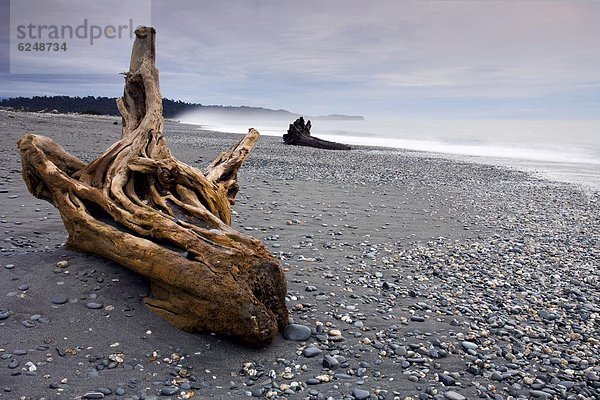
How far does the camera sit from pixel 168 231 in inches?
175

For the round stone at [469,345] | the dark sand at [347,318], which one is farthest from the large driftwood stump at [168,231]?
the round stone at [469,345]

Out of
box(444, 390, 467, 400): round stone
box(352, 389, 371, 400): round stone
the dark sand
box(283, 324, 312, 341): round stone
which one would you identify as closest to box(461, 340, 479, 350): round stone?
the dark sand

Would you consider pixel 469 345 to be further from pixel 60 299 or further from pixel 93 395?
pixel 60 299

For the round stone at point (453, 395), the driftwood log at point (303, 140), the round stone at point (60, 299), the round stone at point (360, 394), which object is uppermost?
the driftwood log at point (303, 140)

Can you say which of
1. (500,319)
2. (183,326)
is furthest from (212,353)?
(500,319)

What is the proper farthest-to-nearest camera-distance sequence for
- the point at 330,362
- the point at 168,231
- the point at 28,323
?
the point at 168,231
the point at 28,323
the point at 330,362

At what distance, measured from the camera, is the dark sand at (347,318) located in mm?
3773

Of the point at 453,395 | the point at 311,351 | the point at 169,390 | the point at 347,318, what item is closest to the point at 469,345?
the point at 453,395

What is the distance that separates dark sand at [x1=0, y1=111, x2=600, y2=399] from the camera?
12.4 ft

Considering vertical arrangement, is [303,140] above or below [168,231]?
above

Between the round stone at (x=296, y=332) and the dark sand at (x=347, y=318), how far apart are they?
0.07 metres

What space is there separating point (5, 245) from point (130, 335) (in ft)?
9.54

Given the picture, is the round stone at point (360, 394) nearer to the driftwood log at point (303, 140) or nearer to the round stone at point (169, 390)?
the round stone at point (169, 390)

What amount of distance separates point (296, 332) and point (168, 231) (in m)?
1.58
